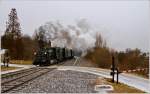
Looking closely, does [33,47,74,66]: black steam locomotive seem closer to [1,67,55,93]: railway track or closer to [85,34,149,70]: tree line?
[85,34,149,70]: tree line

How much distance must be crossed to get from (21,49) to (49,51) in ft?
57.5

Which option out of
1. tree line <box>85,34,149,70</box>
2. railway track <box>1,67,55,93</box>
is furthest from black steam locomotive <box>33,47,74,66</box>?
railway track <box>1,67,55,93</box>

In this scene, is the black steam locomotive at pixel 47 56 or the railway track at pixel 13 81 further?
the black steam locomotive at pixel 47 56

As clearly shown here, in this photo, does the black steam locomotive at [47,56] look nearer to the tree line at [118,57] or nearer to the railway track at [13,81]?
the tree line at [118,57]

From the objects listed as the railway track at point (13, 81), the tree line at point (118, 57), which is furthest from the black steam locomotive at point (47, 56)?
the railway track at point (13, 81)

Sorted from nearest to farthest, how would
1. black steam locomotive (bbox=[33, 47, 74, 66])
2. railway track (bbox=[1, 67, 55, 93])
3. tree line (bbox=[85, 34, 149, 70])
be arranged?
railway track (bbox=[1, 67, 55, 93])
tree line (bbox=[85, 34, 149, 70])
black steam locomotive (bbox=[33, 47, 74, 66])

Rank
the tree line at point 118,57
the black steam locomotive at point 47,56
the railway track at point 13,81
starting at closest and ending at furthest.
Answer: the railway track at point 13,81 < the tree line at point 118,57 < the black steam locomotive at point 47,56

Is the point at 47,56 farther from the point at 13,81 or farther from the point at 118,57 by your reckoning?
the point at 13,81

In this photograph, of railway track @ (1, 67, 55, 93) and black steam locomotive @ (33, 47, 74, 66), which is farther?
black steam locomotive @ (33, 47, 74, 66)

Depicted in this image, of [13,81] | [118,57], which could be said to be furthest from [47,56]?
[13,81]

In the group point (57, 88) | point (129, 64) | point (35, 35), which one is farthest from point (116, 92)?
point (129, 64)

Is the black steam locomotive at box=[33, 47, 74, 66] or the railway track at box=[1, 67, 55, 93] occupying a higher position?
the black steam locomotive at box=[33, 47, 74, 66]

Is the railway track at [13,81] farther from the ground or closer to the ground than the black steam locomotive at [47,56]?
closer to the ground

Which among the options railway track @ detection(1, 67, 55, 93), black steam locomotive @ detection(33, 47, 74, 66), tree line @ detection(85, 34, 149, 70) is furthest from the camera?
black steam locomotive @ detection(33, 47, 74, 66)
